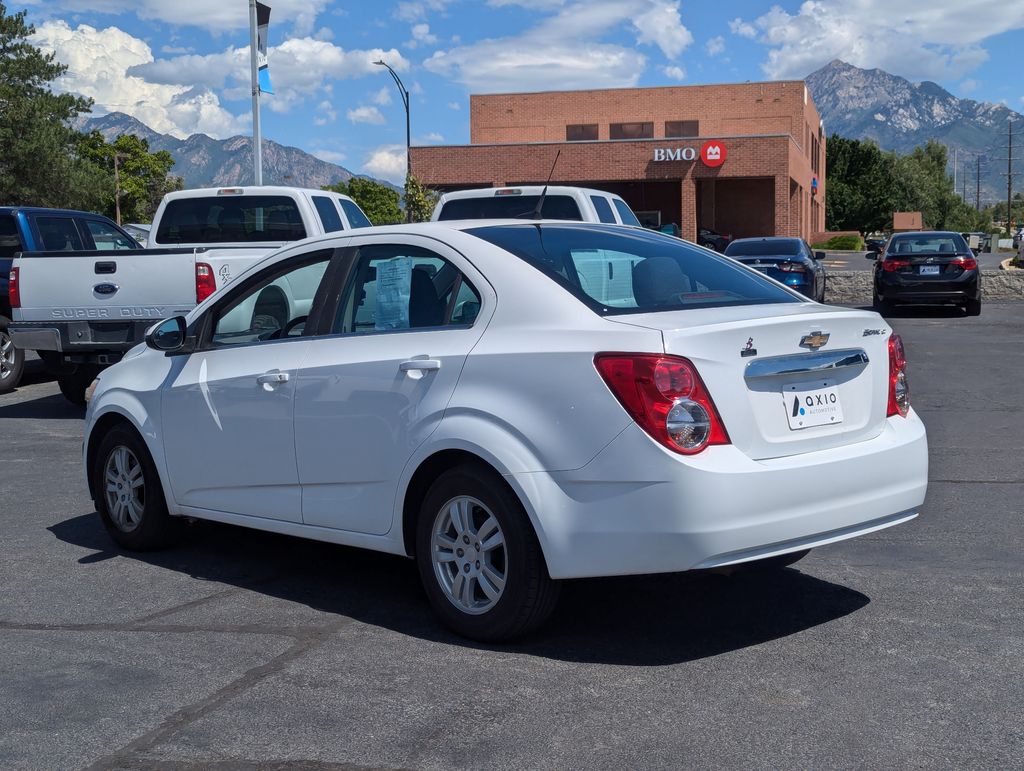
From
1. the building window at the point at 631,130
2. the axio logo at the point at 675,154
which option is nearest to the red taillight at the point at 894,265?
the axio logo at the point at 675,154

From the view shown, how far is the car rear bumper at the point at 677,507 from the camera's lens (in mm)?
4426

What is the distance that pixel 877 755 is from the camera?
3.79 meters

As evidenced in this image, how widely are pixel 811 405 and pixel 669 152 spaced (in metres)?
50.4

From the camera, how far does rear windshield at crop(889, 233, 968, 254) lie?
23984mm

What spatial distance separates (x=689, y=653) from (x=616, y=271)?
1627 millimetres

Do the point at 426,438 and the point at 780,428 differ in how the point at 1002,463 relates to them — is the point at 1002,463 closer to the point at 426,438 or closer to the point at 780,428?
the point at 780,428

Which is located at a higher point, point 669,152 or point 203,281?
point 669,152

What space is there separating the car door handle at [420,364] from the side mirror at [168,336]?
1.73m

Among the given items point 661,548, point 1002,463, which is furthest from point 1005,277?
point 661,548

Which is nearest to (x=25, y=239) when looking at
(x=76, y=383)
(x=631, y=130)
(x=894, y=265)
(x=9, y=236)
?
(x=9, y=236)

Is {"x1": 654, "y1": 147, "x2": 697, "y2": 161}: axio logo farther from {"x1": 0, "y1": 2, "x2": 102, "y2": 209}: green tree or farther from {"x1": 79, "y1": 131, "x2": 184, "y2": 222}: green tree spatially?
{"x1": 79, "y1": 131, "x2": 184, "y2": 222}: green tree

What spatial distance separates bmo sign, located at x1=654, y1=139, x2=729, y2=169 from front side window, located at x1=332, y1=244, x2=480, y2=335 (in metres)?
49.6

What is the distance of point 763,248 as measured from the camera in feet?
80.2

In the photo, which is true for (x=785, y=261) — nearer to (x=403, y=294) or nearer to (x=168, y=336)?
(x=168, y=336)
